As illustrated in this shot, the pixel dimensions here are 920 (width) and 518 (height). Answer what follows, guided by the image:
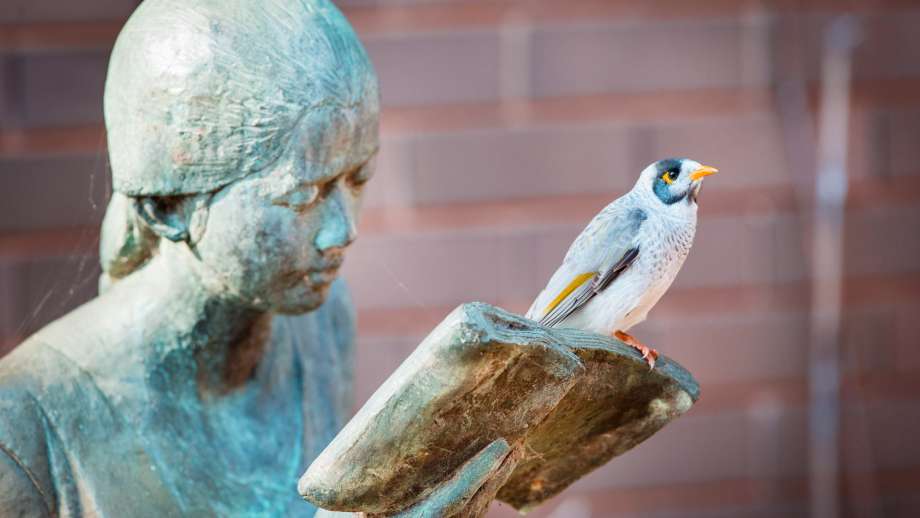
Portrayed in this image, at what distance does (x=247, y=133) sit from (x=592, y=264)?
2.06 ft

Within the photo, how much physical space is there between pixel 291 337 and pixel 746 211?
262 cm

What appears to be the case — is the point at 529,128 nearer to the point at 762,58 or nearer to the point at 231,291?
the point at 762,58

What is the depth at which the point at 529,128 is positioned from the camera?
460cm

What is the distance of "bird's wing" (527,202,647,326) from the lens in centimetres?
227

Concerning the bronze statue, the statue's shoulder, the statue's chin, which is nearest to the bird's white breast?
the bronze statue

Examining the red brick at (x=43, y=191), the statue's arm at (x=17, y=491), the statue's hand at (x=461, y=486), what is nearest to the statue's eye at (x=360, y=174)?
the statue's hand at (x=461, y=486)

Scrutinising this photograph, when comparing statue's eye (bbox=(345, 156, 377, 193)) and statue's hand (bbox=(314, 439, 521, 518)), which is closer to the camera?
statue's hand (bbox=(314, 439, 521, 518))

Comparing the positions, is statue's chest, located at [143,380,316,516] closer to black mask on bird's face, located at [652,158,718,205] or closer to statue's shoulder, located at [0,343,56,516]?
statue's shoulder, located at [0,343,56,516]

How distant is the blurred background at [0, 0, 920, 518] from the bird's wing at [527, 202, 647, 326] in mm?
2238

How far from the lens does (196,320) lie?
2191 mm

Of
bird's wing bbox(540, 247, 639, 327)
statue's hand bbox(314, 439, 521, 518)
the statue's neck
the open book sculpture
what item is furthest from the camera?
bird's wing bbox(540, 247, 639, 327)

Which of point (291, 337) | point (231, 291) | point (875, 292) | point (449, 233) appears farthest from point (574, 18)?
point (231, 291)

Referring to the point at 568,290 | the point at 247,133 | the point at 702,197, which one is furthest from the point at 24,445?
the point at 702,197

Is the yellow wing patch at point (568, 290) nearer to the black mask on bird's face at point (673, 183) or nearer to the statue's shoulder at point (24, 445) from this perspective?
the black mask on bird's face at point (673, 183)
